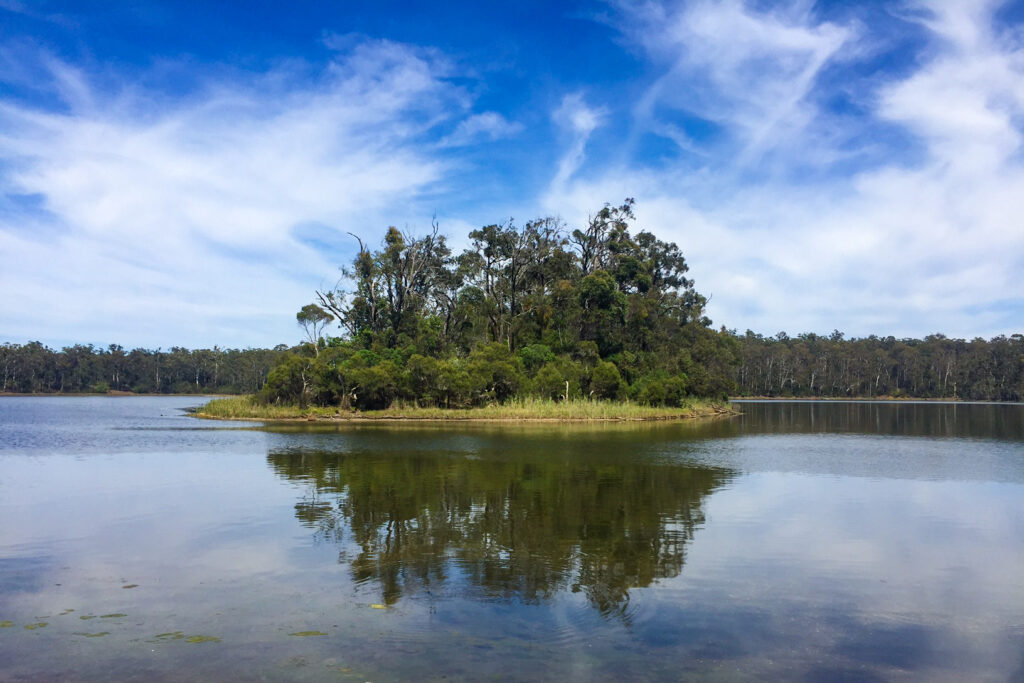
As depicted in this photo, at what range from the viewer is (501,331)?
57344mm

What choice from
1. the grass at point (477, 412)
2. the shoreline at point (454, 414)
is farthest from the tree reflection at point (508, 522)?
the grass at point (477, 412)

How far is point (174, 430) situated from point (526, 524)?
28.7 meters

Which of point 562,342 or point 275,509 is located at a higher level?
point 562,342

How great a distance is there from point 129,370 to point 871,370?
5246 inches

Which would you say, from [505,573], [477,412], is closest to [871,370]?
[477,412]

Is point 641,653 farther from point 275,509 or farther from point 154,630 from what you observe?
point 275,509

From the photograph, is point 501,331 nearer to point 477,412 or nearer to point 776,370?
point 477,412

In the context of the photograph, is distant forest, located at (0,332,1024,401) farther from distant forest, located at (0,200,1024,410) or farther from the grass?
the grass

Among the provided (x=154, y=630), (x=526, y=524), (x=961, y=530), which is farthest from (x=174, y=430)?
(x=961, y=530)

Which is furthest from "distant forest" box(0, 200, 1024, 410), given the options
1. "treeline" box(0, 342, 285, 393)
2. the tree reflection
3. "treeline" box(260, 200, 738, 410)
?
"treeline" box(0, 342, 285, 393)

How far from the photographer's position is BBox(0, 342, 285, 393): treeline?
11750cm

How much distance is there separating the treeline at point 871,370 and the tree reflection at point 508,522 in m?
109

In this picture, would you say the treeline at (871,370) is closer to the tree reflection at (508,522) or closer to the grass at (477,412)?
the grass at (477,412)

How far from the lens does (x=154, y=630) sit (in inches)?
280
